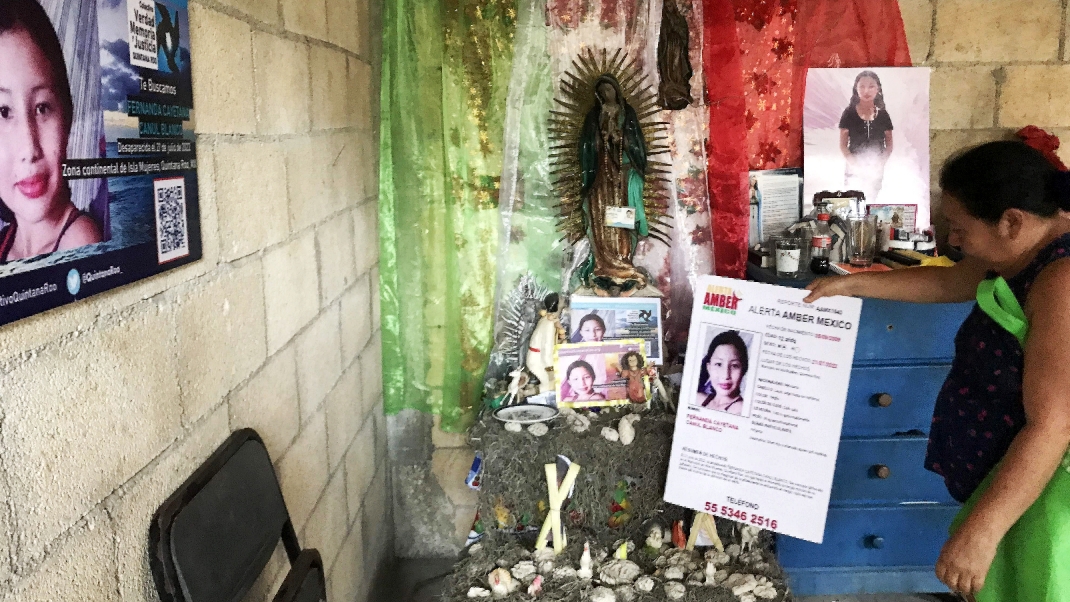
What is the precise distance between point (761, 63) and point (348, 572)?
1996mm

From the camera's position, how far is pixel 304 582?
1262 mm

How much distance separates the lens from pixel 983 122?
8.08 ft

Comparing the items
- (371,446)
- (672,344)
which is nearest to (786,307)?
(672,344)

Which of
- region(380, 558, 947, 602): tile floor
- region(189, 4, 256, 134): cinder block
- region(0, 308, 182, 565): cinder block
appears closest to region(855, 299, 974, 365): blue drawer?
region(380, 558, 947, 602): tile floor

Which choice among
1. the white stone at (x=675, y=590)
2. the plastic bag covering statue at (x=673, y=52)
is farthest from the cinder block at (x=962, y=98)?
the white stone at (x=675, y=590)

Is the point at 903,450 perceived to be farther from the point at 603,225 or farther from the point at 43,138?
the point at 43,138

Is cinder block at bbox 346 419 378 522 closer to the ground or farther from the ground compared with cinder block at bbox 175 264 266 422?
closer to the ground

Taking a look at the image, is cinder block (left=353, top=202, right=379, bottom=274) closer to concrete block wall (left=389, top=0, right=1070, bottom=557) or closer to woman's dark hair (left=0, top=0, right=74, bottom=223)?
concrete block wall (left=389, top=0, right=1070, bottom=557)

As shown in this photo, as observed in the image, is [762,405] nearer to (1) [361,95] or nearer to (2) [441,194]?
(2) [441,194]

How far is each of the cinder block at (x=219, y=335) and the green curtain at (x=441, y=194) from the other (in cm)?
107

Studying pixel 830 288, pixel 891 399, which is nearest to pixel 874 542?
pixel 891 399

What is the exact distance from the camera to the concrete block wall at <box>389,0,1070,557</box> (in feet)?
7.88

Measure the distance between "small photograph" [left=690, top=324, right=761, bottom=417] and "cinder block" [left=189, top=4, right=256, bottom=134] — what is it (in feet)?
4.38

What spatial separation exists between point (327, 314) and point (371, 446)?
2.15ft
